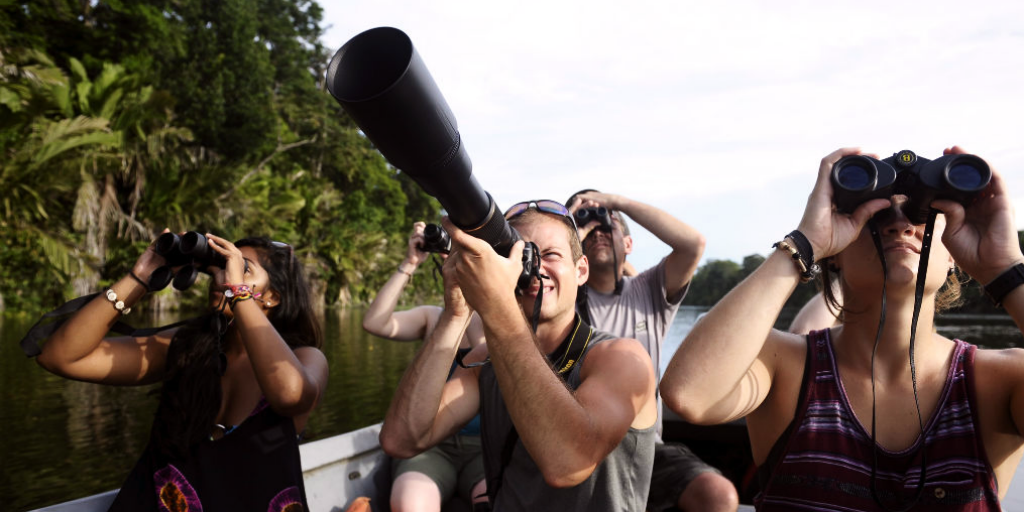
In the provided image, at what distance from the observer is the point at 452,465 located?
10.2 ft

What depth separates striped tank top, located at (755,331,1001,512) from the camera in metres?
1.44

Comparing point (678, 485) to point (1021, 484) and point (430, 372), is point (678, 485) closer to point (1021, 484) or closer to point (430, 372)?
point (1021, 484)

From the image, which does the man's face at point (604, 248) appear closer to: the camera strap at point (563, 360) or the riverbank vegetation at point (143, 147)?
the camera strap at point (563, 360)

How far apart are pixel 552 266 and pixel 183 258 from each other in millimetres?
1364

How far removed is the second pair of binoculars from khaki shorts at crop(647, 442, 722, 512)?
75.7 inches

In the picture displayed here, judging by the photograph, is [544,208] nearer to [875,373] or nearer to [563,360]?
[563,360]

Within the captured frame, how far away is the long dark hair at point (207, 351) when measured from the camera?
2279 millimetres

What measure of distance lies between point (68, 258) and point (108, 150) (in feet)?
11.4

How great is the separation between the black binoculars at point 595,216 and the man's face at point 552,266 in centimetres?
133

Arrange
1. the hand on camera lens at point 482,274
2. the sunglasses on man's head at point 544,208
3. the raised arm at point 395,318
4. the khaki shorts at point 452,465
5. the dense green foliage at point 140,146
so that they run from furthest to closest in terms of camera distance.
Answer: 1. the dense green foliage at point 140,146
2. the raised arm at point 395,318
3. the khaki shorts at point 452,465
4. the sunglasses on man's head at point 544,208
5. the hand on camera lens at point 482,274

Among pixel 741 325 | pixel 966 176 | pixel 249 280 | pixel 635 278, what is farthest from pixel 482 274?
pixel 635 278

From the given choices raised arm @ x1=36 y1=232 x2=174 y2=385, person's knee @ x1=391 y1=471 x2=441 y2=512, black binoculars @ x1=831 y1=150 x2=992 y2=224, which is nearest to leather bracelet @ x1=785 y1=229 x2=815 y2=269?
black binoculars @ x1=831 y1=150 x2=992 y2=224

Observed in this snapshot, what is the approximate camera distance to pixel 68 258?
15.4 metres

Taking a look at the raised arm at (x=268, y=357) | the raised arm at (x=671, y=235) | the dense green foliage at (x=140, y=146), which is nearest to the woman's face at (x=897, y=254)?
the raised arm at (x=671, y=235)
